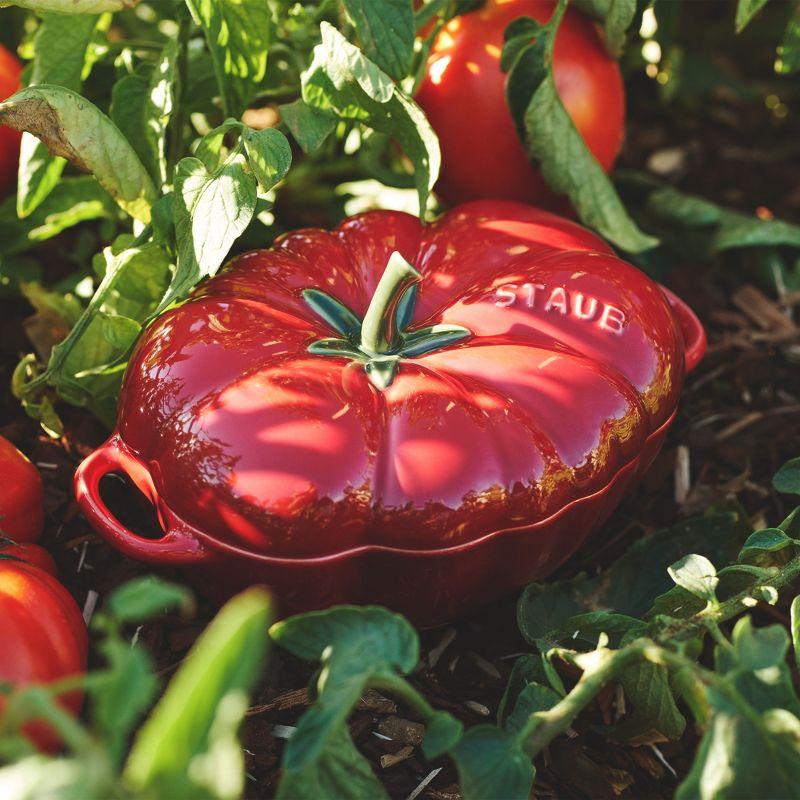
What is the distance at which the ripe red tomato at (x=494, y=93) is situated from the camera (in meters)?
1.59

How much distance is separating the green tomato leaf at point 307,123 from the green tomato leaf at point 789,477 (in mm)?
736

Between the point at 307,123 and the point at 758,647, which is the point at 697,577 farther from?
the point at 307,123

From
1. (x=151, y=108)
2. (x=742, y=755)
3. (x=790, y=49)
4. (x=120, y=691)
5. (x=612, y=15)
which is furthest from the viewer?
(x=790, y=49)

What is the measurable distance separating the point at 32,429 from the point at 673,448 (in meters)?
1.00

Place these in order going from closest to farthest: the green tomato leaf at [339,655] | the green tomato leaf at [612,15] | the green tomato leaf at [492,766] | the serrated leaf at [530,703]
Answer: the green tomato leaf at [339,655], the green tomato leaf at [492,766], the serrated leaf at [530,703], the green tomato leaf at [612,15]

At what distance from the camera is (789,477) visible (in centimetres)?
130

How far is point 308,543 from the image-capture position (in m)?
1.09

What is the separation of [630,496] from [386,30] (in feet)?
2.50

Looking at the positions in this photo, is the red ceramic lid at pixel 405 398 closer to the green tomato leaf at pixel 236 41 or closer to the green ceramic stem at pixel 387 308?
the green ceramic stem at pixel 387 308

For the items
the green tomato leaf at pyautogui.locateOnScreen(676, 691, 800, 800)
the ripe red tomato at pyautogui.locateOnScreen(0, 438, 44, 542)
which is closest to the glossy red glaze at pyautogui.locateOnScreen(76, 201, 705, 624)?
the ripe red tomato at pyautogui.locateOnScreen(0, 438, 44, 542)

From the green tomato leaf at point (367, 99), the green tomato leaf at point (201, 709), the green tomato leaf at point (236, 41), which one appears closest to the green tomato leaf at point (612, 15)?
the green tomato leaf at point (367, 99)

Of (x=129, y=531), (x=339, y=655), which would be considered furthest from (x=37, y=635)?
(x=339, y=655)

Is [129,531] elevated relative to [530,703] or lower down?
elevated

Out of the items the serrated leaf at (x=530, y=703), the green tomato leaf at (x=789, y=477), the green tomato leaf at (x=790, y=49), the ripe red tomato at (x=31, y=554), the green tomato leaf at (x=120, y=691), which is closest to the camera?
the green tomato leaf at (x=120, y=691)
